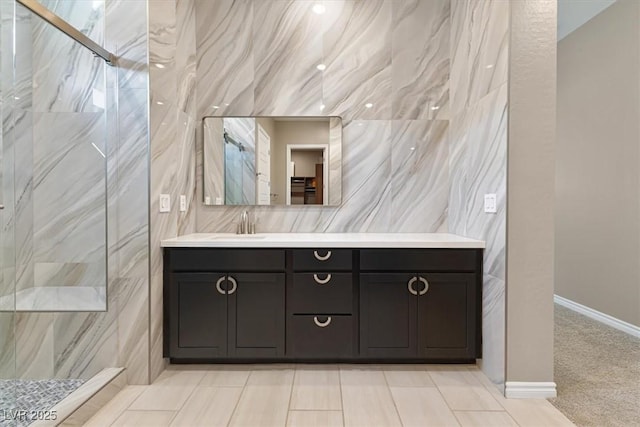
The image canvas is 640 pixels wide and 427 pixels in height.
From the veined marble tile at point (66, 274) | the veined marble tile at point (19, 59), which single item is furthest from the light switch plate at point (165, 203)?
the veined marble tile at point (19, 59)

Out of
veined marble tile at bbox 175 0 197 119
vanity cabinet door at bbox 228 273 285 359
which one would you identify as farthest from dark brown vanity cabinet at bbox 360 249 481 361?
veined marble tile at bbox 175 0 197 119

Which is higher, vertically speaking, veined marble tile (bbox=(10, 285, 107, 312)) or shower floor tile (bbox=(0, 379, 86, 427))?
veined marble tile (bbox=(10, 285, 107, 312))

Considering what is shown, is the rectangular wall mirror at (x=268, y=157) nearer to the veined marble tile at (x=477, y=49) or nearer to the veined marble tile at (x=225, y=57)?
the veined marble tile at (x=225, y=57)

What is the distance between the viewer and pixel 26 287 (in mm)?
2396

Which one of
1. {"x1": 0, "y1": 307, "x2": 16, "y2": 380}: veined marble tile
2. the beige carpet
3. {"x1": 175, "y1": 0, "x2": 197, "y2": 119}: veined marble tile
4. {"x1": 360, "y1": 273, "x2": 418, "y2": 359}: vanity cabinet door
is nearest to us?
the beige carpet

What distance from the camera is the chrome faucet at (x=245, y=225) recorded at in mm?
3055

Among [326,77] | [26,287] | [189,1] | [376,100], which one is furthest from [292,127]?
[26,287]

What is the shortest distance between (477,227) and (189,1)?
2.78m

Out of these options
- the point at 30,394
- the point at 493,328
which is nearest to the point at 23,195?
the point at 30,394

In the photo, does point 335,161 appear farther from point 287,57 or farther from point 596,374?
point 596,374

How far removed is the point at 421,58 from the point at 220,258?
7.45ft

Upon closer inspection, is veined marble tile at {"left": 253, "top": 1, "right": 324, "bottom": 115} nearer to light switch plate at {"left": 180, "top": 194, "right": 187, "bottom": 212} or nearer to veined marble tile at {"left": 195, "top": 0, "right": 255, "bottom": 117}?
veined marble tile at {"left": 195, "top": 0, "right": 255, "bottom": 117}

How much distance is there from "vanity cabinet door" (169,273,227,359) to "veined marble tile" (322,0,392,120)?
170cm

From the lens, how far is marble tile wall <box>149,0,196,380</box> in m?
2.36
